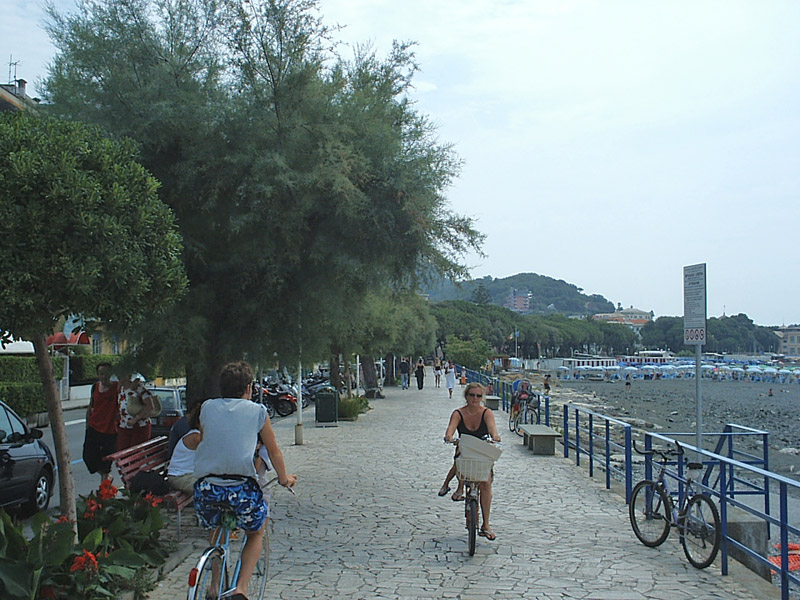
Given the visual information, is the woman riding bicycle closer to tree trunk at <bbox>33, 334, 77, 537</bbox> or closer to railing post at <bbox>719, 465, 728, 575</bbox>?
railing post at <bbox>719, 465, 728, 575</bbox>

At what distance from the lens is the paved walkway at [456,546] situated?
6.61 meters

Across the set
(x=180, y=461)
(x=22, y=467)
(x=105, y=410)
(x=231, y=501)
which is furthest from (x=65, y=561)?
(x=105, y=410)

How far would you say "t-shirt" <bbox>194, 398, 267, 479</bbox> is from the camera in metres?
5.04

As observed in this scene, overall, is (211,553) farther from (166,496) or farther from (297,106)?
(297,106)

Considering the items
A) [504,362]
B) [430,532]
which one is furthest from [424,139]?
[504,362]

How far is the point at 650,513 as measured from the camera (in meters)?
8.05

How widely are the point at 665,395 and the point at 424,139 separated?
90.2m

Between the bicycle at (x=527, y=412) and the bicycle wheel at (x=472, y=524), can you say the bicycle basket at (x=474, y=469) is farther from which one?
the bicycle at (x=527, y=412)

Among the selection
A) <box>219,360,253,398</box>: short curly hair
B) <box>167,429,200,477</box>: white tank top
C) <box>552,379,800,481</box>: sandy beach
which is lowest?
<box>552,379,800,481</box>: sandy beach

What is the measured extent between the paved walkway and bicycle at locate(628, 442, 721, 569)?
0.48ft

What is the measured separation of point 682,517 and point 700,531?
0.96ft

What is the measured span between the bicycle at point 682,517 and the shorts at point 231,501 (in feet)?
13.7

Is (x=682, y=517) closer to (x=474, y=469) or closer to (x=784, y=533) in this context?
(x=784, y=533)

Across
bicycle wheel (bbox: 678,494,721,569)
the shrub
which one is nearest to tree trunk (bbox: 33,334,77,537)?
bicycle wheel (bbox: 678,494,721,569)
